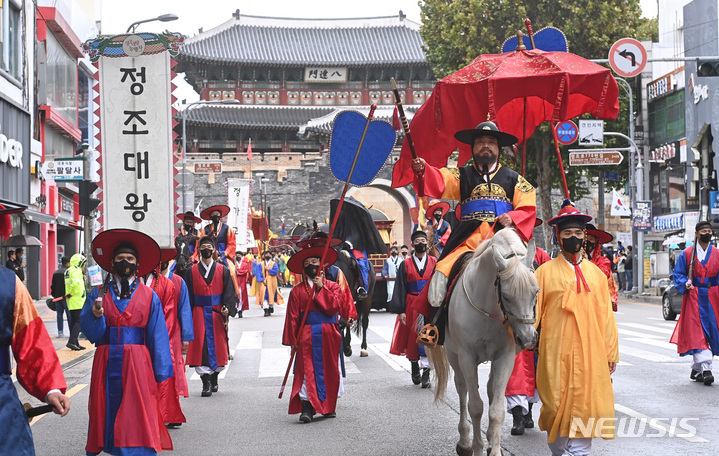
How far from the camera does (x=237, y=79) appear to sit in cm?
5806

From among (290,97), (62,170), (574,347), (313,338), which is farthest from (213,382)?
(290,97)

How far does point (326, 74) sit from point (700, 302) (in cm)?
4979

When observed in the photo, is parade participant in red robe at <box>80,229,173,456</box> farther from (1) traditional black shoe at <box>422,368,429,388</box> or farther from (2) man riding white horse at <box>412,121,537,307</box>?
(1) traditional black shoe at <box>422,368,429,388</box>

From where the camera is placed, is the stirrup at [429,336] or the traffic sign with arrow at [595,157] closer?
the stirrup at [429,336]

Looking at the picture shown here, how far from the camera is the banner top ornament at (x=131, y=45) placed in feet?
33.7

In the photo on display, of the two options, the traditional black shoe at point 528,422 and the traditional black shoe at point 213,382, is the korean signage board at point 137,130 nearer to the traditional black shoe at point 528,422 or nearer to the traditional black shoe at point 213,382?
the traditional black shoe at point 213,382

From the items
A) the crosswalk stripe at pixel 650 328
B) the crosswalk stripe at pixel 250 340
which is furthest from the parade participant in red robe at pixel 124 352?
the crosswalk stripe at pixel 650 328

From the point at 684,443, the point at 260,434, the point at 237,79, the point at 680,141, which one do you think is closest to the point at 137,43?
the point at 260,434

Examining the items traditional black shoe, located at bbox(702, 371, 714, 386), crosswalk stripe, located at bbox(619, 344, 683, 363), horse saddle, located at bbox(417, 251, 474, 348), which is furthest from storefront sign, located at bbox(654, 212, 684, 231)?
horse saddle, located at bbox(417, 251, 474, 348)

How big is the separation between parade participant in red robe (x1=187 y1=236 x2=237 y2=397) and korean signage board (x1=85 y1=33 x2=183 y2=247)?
0.98 m

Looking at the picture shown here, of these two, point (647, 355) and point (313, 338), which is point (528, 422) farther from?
point (647, 355)

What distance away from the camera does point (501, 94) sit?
28.8ft

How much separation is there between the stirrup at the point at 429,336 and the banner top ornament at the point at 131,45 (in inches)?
196

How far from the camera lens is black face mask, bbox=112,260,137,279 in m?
6.44
